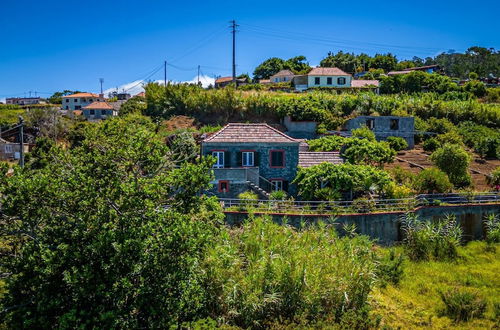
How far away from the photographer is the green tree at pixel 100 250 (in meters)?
14.5

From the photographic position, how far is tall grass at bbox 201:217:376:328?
56.0 ft

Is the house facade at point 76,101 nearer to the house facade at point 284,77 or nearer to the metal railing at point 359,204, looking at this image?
the house facade at point 284,77

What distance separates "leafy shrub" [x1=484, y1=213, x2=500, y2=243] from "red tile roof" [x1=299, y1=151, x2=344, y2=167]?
33.8 feet

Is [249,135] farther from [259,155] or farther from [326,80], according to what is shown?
[326,80]

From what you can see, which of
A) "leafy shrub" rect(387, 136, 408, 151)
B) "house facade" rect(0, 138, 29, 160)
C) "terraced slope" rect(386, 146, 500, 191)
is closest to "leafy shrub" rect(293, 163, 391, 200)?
"terraced slope" rect(386, 146, 500, 191)

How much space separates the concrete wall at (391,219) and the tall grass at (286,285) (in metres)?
6.71

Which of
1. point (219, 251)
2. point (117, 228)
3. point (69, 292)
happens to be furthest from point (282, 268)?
point (69, 292)

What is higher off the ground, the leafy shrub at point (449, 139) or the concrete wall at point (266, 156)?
the leafy shrub at point (449, 139)

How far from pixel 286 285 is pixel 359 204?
11108 millimetres

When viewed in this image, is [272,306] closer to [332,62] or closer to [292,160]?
[292,160]

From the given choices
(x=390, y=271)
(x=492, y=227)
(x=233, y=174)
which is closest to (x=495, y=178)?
(x=492, y=227)

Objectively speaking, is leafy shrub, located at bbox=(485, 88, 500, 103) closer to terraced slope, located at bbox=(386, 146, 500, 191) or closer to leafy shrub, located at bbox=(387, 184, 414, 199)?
terraced slope, located at bbox=(386, 146, 500, 191)

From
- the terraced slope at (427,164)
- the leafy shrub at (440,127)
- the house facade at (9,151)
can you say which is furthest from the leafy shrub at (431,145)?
the house facade at (9,151)

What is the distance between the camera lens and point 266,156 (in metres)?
31.0
